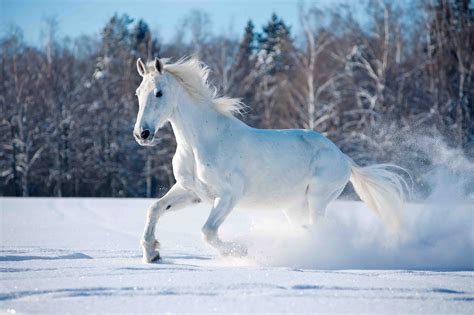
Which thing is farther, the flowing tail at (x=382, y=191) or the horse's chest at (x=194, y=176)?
the flowing tail at (x=382, y=191)

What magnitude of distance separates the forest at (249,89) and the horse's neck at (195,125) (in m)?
15.2

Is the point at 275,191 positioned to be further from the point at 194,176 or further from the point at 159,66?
the point at 159,66

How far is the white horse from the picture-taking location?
5047 millimetres

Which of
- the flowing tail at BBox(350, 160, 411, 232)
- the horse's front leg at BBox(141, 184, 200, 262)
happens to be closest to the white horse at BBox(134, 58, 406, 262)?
the horse's front leg at BBox(141, 184, 200, 262)

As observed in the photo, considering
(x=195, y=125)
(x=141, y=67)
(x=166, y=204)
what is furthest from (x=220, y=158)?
(x=141, y=67)

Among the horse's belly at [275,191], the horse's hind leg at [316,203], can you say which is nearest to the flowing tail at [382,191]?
the horse's hind leg at [316,203]

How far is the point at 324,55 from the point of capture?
2809 centimetres

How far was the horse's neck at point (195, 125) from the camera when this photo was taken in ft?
17.4

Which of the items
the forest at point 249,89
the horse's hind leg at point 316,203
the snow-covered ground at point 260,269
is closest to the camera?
the snow-covered ground at point 260,269

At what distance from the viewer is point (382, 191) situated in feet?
21.8

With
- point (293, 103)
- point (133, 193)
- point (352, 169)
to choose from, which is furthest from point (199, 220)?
point (133, 193)

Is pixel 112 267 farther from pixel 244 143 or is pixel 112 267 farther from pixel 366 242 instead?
pixel 366 242

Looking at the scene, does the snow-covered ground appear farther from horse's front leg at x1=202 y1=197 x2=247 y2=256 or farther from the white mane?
the white mane

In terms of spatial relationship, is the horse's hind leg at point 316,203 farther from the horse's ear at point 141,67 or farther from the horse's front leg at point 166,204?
the horse's ear at point 141,67
